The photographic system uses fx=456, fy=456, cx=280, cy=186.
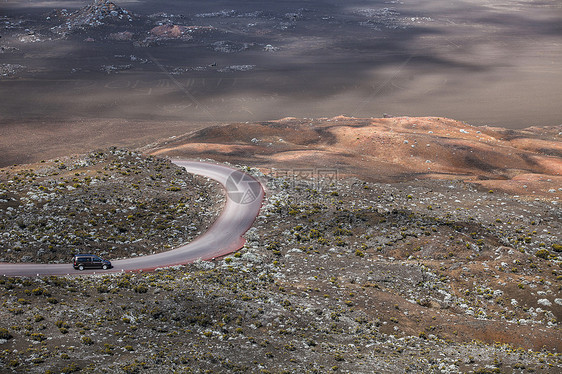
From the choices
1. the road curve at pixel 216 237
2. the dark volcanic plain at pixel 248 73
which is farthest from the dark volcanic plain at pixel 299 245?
the dark volcanic plain at pixel 248 73

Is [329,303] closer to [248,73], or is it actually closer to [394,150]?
[394,150]

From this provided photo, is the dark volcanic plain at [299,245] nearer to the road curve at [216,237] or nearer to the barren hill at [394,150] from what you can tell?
the barren hill at [394,150]

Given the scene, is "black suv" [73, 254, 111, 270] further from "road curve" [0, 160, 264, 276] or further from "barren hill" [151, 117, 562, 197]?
"barren hill" [151, 117, 562, 197]

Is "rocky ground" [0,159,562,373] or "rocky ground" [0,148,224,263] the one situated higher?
"rocky ground" [0,148,224,263]

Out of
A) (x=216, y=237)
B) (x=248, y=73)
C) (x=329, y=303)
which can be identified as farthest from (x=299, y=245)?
(x=248, y=73)

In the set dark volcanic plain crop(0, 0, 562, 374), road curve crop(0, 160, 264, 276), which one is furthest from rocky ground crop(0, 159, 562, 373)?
road curve crop(0, 160, 264, 276)

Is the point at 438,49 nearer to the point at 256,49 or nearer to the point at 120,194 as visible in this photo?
the point at 256,49
